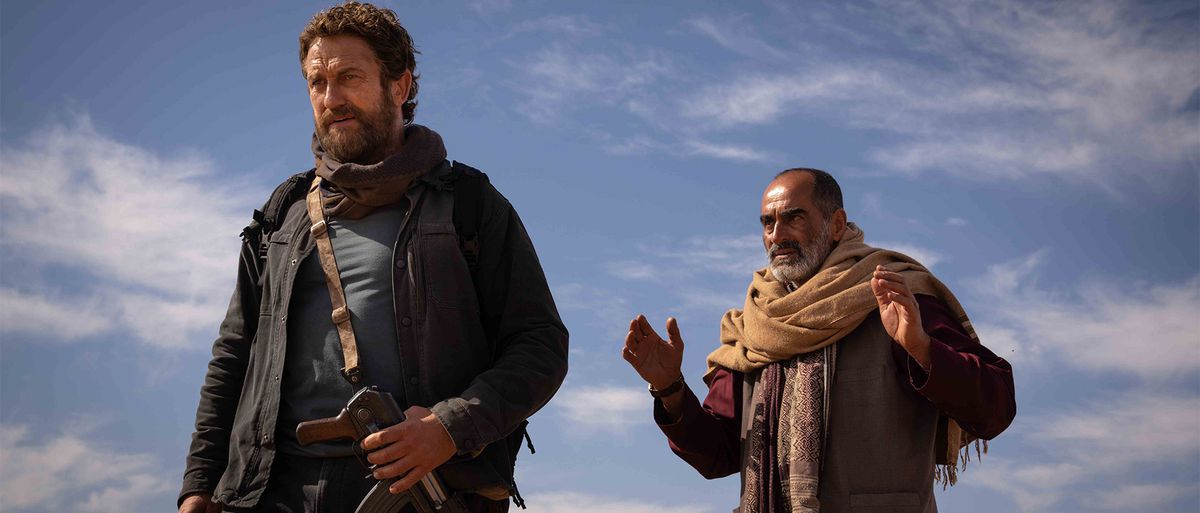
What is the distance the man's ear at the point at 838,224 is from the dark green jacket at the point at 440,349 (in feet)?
6.96

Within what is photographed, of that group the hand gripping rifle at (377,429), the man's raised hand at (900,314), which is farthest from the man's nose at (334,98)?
the man's raised hand at (900,314)

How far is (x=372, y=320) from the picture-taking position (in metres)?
4.62

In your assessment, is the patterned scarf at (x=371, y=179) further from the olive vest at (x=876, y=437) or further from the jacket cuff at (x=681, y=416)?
the olive vest at (x=876, y=437)

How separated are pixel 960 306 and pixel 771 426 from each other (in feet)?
3.67

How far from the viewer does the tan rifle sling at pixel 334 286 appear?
4531mm

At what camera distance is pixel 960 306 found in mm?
6215

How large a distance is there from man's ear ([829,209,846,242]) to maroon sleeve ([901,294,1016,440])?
1.91 feet

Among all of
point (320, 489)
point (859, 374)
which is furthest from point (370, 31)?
point (859, 374)

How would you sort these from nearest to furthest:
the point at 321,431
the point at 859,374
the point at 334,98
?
the point at 321,431 → the point at 334,98 → the point at 859,374

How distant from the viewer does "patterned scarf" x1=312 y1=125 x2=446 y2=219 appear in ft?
15.9

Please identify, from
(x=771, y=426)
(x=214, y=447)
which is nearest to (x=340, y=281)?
(x=214, y=447)

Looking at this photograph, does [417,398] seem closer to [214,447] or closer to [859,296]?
[214,447]

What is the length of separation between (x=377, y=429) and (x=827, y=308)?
2562 mm

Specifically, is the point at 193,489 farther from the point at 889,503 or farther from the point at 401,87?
the point at 889,503
